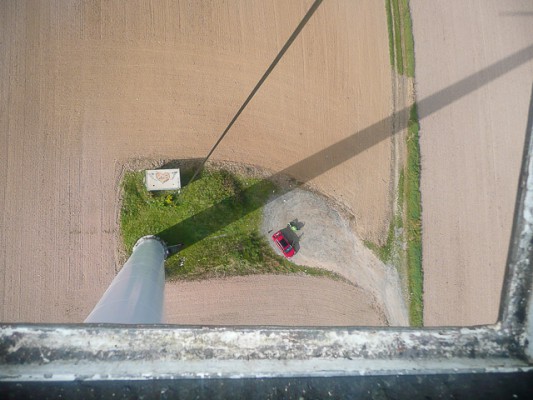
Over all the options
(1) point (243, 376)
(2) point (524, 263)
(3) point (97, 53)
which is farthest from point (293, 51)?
(1) point (243, 376)

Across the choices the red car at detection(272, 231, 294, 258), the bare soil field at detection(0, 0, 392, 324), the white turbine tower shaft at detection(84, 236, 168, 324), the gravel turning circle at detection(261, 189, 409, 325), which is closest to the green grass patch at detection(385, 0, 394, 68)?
the bare soil field at detection(0, 0, 392, 324)

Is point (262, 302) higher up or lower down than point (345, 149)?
lower down

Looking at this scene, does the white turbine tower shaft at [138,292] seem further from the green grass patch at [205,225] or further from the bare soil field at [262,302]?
the bare soil field at [262,302]

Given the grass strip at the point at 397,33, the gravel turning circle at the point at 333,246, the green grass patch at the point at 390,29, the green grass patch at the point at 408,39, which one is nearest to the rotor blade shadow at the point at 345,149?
the gravel turning circle at the point at 333,246

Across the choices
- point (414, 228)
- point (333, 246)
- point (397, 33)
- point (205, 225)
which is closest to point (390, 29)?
point (397, 33)

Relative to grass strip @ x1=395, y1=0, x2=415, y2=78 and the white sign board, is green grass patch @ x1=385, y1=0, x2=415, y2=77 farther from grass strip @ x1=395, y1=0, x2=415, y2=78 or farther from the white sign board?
the white sign board

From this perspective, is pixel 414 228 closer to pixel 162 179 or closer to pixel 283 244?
pixel 283 244
